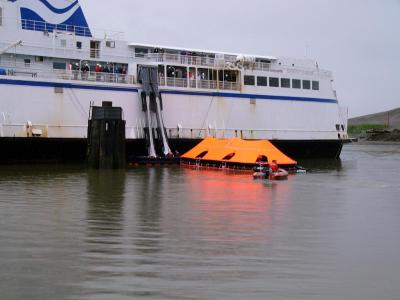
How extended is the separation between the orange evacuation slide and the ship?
185cm

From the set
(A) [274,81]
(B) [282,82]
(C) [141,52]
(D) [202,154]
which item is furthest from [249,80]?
(D) [202,154]

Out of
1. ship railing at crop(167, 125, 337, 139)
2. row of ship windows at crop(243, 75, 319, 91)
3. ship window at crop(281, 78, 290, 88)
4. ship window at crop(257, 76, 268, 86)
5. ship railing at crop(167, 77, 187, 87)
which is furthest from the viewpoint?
ship window at crop(281, 78, 290, 88)

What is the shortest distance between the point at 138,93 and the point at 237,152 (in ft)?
25.9

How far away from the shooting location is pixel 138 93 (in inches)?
1298

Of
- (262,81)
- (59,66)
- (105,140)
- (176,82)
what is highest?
(59,66)

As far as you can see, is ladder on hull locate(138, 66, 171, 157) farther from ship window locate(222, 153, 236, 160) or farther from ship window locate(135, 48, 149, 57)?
ship window locate(222, 153, 236, 160)

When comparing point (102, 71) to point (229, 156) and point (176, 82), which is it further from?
point (229, 156)

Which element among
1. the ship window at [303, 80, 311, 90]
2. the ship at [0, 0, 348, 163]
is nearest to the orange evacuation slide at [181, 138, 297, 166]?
the ship at [0, 0, 348, 163]

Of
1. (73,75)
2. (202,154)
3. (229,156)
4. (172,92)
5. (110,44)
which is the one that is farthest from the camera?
(110,44)

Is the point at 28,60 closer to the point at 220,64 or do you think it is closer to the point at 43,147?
the point at 43,147

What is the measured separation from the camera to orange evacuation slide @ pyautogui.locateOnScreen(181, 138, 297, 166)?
89.0ft

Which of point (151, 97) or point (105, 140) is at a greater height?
point (151, 97)

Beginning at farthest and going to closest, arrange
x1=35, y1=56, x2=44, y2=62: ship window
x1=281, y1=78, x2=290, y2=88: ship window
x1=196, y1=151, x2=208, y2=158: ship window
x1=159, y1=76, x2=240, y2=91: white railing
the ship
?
x1=281, y1=78, x2=290, y2=88: ship window
x1=159, y1=76, x2=240, y2=91: white railing
x1=35, y1=56, x2=44, y2=62: ship window
x1=196, y1=151, x2=208, y2=158: ship window
the ship

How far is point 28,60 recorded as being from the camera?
31.2m
